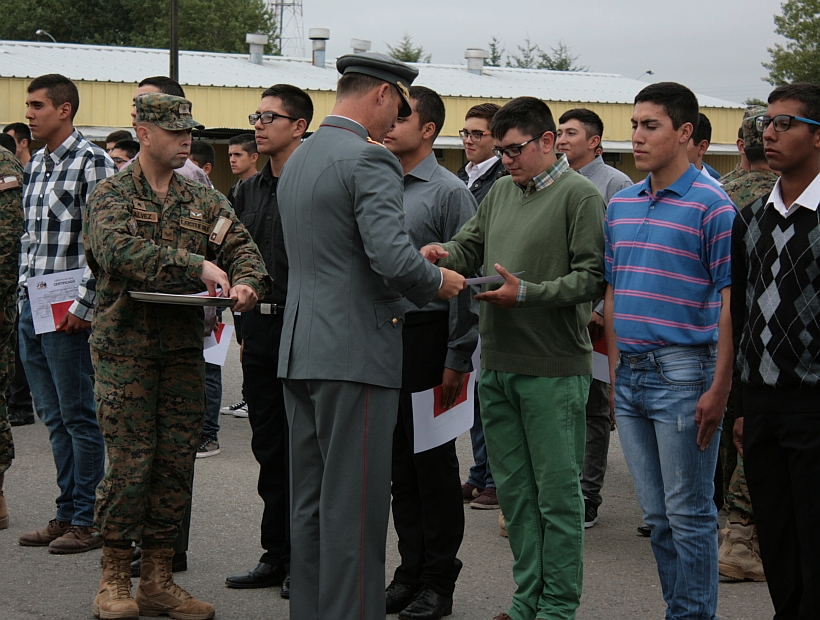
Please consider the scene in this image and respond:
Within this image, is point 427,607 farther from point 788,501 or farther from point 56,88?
point 56,88

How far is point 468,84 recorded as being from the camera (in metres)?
29.0

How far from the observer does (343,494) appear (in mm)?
3916

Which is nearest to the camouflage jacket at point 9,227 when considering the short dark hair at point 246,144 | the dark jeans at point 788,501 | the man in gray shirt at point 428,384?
the man in gray shirt at point 428,384

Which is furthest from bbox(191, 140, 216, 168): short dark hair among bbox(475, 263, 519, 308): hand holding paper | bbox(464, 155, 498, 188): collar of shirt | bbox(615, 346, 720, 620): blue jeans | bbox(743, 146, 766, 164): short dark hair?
bbox(615, 346, 720, 620): blue jeans

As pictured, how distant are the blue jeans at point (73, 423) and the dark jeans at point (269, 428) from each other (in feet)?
3.51

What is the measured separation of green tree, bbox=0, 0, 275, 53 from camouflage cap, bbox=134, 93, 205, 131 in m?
54.9

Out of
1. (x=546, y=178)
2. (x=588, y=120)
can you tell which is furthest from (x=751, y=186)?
(x=546, y=178)

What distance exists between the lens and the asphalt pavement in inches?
190

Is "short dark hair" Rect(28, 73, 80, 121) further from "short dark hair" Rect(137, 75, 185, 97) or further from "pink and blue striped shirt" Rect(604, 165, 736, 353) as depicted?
"pink and blue striped shirt" Rect(604, 165, 736, 353)

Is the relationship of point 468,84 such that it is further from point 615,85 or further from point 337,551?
point 337,551

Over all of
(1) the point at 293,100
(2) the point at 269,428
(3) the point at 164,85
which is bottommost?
(2) the point at 269,428

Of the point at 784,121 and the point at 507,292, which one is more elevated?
the point at 784,121

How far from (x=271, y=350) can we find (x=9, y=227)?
1899 millimetres

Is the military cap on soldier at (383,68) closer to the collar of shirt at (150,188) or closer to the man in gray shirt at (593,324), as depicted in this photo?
the collar of shirt at (150,188)
